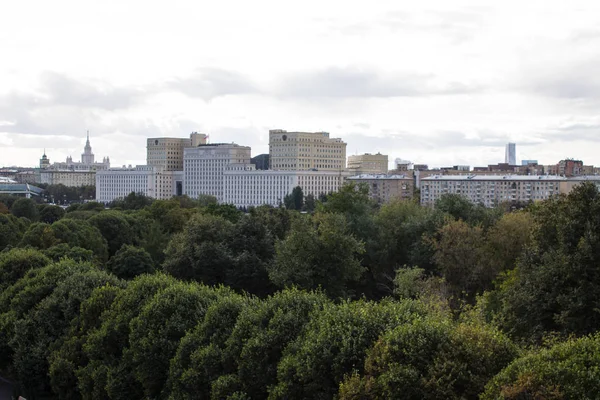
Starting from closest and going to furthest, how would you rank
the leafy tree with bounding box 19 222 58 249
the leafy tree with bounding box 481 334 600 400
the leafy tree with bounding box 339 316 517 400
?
the leafy tree with bounding box 481 334 600 400 → the leafy tree with bounding box 339 316 517 400 → the leafy tree with bounding box 19 222 58 249

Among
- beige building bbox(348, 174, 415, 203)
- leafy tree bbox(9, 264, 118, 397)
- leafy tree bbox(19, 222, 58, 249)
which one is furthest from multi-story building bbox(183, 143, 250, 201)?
leafy tree bbox(9, 264, 118, 397)

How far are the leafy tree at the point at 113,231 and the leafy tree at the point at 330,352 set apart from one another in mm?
43936

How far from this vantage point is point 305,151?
185 m

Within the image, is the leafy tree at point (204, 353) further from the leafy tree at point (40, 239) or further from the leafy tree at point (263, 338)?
the leafy tree at point (40, 239)

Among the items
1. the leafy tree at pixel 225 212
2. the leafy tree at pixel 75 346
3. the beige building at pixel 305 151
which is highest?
the beige building at pixel 305 151

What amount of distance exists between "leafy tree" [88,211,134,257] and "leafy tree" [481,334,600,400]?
50.1m

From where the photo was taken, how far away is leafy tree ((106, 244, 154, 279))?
49.3m

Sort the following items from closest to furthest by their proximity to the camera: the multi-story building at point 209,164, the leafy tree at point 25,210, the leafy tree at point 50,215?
the leafy tree at point 25,210 < the leafy tree at point 50,215 < the multi-story building at point 209,164

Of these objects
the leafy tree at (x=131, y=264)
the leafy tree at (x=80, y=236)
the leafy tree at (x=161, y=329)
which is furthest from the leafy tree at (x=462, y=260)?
the leafy tree at (x=80, y=236)

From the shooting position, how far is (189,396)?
24703 mm

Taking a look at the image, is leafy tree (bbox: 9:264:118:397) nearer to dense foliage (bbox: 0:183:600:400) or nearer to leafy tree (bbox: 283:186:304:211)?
dense foliage (bbox: 0:183:600:400)

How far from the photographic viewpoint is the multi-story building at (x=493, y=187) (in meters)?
136

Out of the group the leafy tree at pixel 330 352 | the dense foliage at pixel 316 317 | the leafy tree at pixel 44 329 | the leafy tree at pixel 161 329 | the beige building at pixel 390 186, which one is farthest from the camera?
the beige building at pixel 390 186

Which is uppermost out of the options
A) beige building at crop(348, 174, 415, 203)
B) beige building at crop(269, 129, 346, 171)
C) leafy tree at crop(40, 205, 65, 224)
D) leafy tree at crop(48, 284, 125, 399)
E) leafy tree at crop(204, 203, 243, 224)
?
beige building at crop(269, 129, 346, 171)
